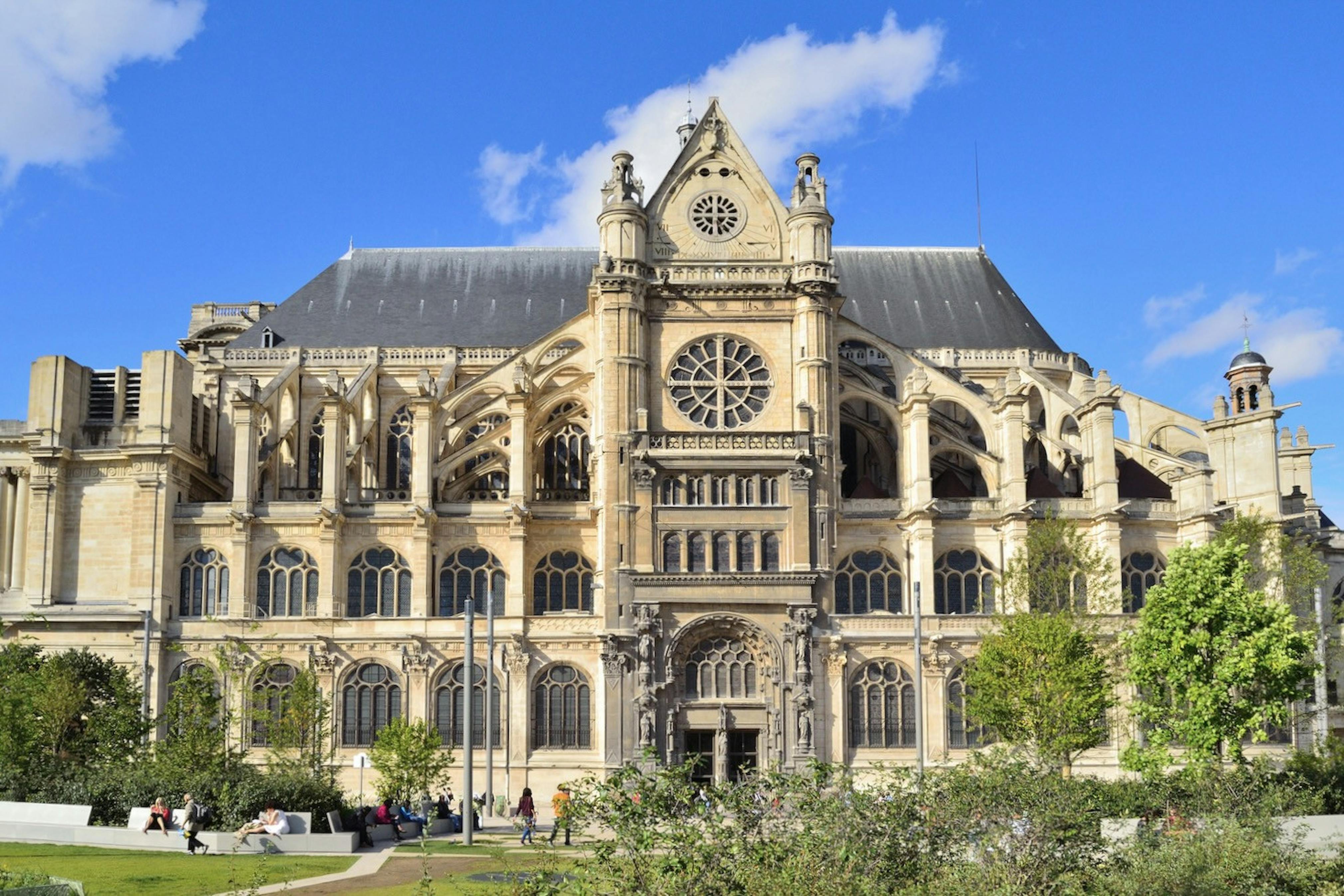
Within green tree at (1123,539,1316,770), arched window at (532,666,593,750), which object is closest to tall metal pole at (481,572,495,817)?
arched window at (532,666,593,750)

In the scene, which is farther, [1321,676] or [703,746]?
[703,746]

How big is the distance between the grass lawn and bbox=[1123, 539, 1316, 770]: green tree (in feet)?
69.9

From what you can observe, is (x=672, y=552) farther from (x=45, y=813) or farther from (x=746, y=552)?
(x=45, y=813)

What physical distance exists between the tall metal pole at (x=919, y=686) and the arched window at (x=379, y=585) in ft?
61.8

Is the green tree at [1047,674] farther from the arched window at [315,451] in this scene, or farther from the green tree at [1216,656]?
the arched window at [315,451]

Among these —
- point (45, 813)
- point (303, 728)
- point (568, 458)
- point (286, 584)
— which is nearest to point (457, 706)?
point (303, 728)

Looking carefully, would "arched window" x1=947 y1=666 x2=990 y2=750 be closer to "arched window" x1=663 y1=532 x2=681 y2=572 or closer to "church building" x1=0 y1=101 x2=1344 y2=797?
"church building" x1=0 y1=101 x2=1344 y2=797

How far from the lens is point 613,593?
165 ft

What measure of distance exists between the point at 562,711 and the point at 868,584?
1237 centimetres

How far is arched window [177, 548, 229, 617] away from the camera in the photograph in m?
52.8

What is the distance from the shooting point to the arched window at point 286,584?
5256cm

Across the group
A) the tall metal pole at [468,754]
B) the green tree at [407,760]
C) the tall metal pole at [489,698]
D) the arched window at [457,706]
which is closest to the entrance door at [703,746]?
the arched window at [457,706]

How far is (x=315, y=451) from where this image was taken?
2452 inches

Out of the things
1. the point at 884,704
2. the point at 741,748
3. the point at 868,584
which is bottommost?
the point at 741,748
